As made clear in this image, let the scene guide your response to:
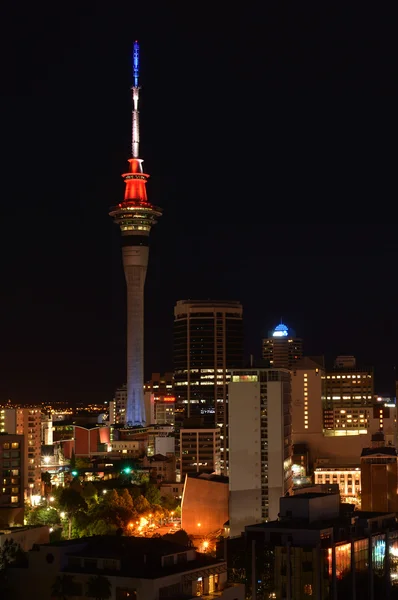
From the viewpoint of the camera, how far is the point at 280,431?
8681cm

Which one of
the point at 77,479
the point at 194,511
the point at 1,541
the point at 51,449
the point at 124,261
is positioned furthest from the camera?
the point at 124,261

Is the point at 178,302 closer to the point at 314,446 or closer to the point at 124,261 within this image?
the point at 124,261

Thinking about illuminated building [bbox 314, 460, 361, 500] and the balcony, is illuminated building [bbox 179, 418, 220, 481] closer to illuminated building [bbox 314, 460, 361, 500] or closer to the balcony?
illuminated building [bbox 314, 460, 361, 500]

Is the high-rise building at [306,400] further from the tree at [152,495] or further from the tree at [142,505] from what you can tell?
the tree at [142,505]

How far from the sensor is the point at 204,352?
162 m

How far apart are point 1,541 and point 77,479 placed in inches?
2106

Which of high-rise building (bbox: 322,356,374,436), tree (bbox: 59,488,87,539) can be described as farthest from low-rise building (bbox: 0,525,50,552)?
high-rise building (bbox: 322,356,374,436)

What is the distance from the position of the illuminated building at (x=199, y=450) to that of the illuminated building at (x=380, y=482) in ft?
92.7

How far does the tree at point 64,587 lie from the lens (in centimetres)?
3744

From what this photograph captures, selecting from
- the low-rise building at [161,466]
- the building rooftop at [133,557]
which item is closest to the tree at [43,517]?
the low-rise building at [161,466]

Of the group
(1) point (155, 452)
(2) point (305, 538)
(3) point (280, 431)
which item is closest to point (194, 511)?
(3) point (280, 431)

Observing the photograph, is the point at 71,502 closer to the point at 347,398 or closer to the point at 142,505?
the point at 142,505

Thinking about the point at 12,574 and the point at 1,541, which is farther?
the point at 1,541

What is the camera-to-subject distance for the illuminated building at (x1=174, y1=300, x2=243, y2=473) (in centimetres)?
15938
